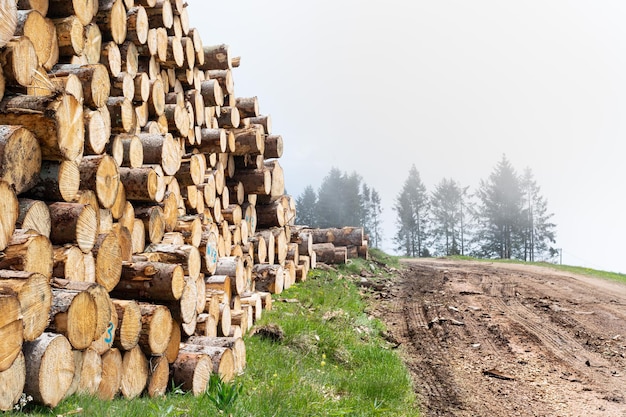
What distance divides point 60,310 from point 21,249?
1.80 ft

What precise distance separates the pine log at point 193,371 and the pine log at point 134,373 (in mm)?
351

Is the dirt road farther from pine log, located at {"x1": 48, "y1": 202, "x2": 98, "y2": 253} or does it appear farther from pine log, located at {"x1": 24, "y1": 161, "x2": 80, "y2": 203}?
pine log, located at {"x1": 24, "y1": 161, "x2": 80, "y2": 203}

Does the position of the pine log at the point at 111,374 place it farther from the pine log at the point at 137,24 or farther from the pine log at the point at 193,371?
the pine log at the point at 137,24

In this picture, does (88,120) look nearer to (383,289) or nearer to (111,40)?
(111,40)

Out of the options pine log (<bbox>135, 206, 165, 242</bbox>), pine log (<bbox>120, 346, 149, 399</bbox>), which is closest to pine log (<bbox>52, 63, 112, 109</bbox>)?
pine log (<bbox>135, 206, 165, 242</bbox>)

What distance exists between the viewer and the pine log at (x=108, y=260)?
5.06 metres

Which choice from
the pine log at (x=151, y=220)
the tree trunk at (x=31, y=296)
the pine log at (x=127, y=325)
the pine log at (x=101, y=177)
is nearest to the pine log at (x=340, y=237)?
the pine log at (x=151, y=220)

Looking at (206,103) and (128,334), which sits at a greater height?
(206,103)

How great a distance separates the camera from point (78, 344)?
13.6 ft

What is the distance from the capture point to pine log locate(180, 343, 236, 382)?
5.57 meters

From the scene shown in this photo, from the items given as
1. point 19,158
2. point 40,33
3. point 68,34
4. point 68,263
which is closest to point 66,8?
point 68,34

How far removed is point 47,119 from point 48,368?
2.08 metres

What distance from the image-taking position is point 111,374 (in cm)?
468

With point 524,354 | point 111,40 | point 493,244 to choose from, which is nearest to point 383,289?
point 524,354
